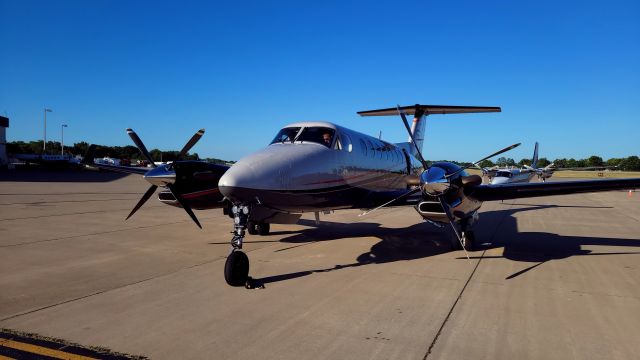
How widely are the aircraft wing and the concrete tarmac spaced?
139 cm

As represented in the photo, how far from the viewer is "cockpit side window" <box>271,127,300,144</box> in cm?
853

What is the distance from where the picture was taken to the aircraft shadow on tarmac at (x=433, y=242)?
871 cm

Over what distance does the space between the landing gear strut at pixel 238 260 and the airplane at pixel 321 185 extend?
2 centimetres

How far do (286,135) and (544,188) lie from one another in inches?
240

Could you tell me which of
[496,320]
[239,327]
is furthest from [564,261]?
[239,327]

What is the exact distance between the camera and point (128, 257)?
827cm

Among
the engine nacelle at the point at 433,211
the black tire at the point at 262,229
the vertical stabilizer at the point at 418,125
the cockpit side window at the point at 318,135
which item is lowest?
the black tire at the point at 262,229

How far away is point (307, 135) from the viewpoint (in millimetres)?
8578

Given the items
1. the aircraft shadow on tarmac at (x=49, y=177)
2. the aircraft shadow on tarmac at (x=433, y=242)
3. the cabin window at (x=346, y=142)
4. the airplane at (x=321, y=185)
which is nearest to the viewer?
the airplane at (x=321, y=185)

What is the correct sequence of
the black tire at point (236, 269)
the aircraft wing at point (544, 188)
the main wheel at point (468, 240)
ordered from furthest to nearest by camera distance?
the main wheel at point (468, 240) < the aircraft wing at point (544, 188) < the black tire at point (236, 269)

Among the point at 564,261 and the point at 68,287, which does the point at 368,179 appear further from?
the point at 68,287

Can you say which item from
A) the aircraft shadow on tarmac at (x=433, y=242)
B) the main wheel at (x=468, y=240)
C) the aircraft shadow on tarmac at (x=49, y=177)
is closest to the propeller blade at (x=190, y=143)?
the aircraft shadow on tarmac at (x=433, y=242)

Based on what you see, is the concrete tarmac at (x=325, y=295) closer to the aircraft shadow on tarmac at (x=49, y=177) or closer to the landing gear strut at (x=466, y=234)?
the landing gear strut at (x=466, y=234)

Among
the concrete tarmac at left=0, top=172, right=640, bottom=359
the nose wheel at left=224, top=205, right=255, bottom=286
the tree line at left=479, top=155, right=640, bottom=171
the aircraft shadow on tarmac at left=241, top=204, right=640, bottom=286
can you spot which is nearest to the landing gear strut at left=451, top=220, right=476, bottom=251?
the aircraft shadow on tarmac at left=241, top=204, right=640, bottom=286
